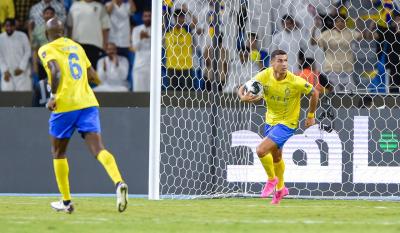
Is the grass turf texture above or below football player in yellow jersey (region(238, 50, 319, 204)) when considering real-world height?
below

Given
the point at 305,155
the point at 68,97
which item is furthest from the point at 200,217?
the point at 305,155

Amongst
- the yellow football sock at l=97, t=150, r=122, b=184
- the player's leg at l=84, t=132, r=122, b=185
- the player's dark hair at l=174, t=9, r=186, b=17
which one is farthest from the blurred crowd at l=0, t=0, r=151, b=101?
the yellow football sock at l=97, t=150, r=122, b=184

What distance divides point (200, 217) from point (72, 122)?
149 centimetres

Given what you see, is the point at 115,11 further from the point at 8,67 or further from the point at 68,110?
the point at 68,110

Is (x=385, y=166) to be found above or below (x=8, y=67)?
below

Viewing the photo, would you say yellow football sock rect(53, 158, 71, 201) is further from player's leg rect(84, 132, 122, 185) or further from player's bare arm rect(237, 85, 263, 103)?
player's bare arm rect(237, 85, 263, 103)

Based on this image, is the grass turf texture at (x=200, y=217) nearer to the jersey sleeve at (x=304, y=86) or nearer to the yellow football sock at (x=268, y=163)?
the yellow football sock at (x=268, y=163)

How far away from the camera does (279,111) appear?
1199cm

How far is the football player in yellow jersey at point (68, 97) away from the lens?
29.4 ft

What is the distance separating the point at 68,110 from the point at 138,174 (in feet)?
17.0

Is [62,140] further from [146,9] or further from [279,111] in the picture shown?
[146,9]

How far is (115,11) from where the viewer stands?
15.7m

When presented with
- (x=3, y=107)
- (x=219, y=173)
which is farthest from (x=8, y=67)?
(x=219, y=173)

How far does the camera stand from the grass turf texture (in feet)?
24.5
